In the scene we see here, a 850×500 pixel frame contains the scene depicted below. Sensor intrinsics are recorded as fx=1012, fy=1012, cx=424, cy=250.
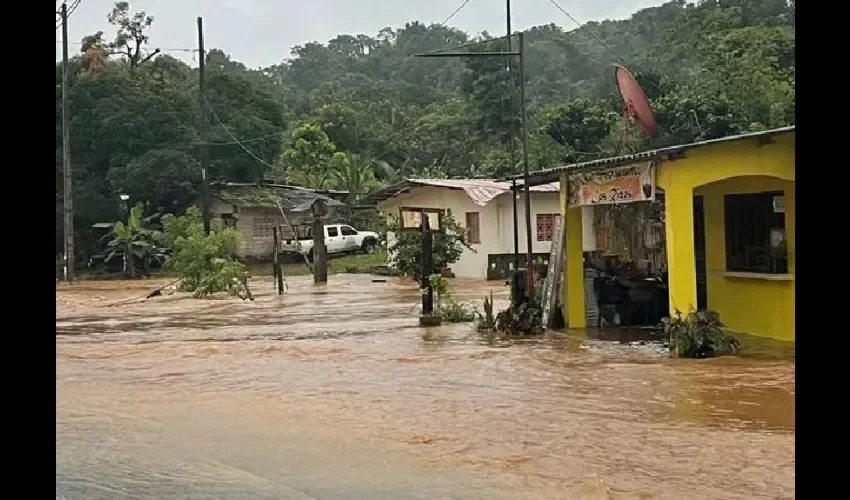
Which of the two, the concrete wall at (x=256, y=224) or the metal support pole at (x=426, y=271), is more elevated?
the concrete wall at (x=256, y=224)

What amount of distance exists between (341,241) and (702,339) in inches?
1058

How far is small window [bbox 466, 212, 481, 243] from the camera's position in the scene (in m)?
31.5

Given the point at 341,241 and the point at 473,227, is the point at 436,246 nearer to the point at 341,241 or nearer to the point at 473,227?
the point at 473,227

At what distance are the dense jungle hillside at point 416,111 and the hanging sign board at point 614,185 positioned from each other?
1071 cm

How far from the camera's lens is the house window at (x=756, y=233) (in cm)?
1329

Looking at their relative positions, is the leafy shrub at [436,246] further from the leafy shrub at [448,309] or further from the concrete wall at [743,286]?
the concrete wall at [743,286]

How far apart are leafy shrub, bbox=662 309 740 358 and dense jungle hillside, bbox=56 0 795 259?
14222 millimetres

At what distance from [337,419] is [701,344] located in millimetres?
5035

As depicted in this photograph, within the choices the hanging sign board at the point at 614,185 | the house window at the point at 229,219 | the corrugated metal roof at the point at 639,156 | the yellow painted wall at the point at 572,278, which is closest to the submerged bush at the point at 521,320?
the yellow painted wall at the point at 572,278

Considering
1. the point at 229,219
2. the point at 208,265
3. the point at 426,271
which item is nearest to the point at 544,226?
the point at 208,265

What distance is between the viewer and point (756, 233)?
1393 centimetres

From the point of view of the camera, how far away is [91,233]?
37406 mm

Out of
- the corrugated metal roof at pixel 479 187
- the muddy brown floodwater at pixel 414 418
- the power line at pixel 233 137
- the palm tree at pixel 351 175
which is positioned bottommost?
the muddy brown floodwater at pixel 414 418
